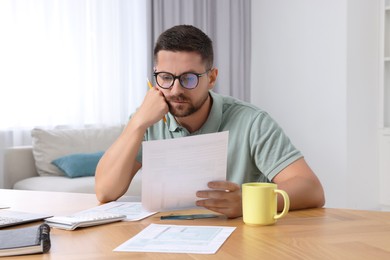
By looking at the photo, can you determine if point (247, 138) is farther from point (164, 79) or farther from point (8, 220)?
point (8, 220)

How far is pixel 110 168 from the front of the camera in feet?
5.82

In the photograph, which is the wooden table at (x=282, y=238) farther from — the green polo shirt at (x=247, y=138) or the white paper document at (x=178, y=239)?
the green polo shirt at (x=247, y=138)

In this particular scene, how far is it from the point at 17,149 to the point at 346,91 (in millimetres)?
2432

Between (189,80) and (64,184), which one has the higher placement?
(189,80)

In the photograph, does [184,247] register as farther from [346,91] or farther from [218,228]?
[346,91]

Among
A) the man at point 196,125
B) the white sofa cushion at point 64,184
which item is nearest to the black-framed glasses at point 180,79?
the man at point 196,125

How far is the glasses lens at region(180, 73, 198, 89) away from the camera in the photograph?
167 cm

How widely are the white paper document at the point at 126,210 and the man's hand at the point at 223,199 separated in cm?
15

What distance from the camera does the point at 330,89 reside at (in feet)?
14.8

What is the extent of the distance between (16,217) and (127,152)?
1.44 ft

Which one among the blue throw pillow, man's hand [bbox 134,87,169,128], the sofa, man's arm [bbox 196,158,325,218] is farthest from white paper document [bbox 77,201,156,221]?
the blue throw pillow

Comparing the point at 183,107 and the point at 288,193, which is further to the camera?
the point at 183,107

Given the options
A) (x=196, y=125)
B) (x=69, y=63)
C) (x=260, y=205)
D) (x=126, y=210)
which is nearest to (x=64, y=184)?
(x=69, y=63)

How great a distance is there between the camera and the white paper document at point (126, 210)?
1.42 metres
